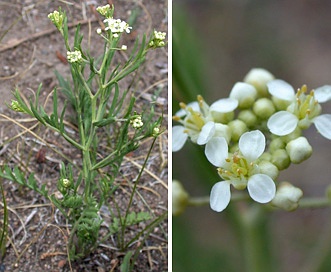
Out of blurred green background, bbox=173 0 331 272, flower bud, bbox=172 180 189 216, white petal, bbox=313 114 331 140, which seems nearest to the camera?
white petal, bbox=313 114 331 140

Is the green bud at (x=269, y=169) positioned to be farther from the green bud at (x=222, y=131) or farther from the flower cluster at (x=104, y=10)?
the flower cluster at (x=104, y=10)

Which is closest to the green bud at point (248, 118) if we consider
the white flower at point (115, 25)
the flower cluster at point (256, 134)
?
the flower cluster at point (256, 134)

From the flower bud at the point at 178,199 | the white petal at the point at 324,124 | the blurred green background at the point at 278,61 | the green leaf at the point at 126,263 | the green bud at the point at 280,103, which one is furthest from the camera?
the blurred green background at the point at 278,61

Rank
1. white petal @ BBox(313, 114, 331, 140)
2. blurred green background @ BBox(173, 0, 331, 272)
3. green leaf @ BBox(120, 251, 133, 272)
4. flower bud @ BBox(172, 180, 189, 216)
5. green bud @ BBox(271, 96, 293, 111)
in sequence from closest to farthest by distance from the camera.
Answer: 1. white petal @ BBox(313, 114, 331, 140)
2. green bud @ BBox(271, 96, 293, 111)
3. flower bud @ BBox(172, 180, 189, 216)
4. green leaf @ BBox(120, 251, 133, 272)
5. blurred green background @ BBox(173, 0, 331, 272)

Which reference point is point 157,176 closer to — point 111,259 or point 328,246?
point 111,259

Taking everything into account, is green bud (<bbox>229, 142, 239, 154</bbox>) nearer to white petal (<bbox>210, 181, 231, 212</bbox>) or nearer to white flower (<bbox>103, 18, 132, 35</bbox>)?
white petal (<bbox>210, 181, 231, 212</bbox>)

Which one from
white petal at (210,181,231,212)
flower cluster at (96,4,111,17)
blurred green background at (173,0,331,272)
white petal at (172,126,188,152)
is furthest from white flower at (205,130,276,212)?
blurred green background at (173,0,331,272)
